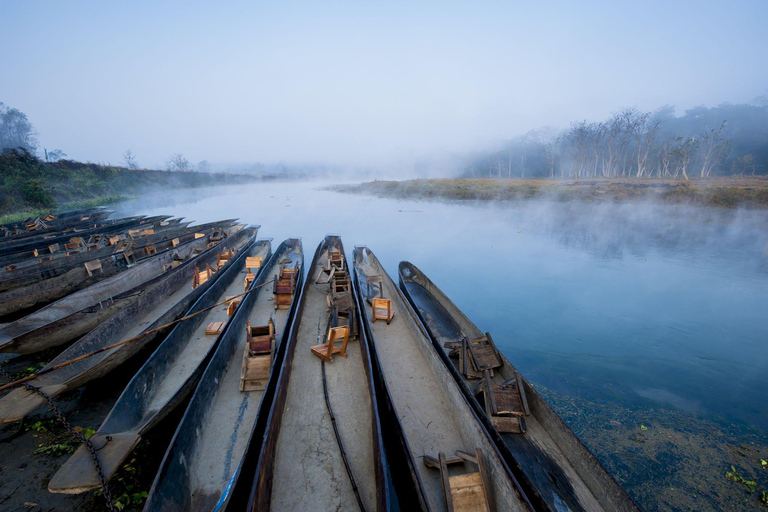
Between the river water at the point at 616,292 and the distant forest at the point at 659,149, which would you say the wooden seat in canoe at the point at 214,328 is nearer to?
the river water at the point at 616,292

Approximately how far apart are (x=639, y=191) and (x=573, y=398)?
42058 millimetres

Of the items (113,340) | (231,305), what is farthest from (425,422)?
(113,340)

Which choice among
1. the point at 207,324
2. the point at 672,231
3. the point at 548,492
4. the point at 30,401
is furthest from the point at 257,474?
the point at 672,231

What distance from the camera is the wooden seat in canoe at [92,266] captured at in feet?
33.9

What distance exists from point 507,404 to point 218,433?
4.68 meters

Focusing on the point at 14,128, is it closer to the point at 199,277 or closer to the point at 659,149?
the point at 199,277

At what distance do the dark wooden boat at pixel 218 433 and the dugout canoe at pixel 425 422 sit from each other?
194 cm

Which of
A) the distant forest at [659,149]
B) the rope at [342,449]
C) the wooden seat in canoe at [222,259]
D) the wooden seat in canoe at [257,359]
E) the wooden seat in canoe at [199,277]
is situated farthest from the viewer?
the distant forest at [659,149]

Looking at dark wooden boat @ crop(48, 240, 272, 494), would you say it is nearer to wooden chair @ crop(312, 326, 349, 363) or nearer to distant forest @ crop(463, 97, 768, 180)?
wooden chair @ crop(312, 326, 349, 363)

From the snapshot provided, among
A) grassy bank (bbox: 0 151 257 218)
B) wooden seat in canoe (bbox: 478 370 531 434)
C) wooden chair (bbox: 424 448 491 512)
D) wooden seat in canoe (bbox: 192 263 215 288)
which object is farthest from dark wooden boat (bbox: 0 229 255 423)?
grassy bank (bbox: 0 151 257 218)

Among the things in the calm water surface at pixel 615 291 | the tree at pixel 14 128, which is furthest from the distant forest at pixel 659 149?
the tree at pixel 14 128

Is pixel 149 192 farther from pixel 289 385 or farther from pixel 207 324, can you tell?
pixel 289 385

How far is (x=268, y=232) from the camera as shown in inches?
987

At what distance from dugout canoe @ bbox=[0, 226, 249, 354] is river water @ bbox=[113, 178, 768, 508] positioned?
10832 millimetres
